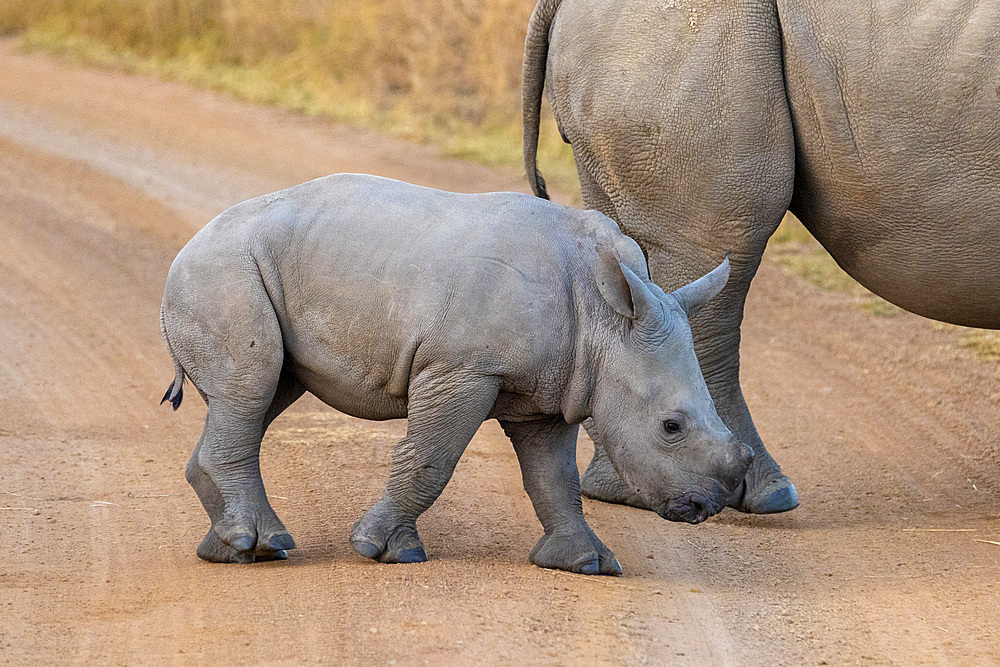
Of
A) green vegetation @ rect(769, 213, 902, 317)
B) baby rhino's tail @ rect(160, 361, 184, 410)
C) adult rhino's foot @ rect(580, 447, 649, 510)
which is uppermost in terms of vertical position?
baby rhino's tail @ rect(160, 361, 184, 410)

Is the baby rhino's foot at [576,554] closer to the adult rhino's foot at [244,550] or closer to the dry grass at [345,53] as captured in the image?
the adult rhino's foot at [244,550]

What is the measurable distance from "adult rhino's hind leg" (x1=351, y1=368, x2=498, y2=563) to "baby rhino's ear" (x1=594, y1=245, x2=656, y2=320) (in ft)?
1.54

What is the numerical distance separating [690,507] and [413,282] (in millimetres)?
1146

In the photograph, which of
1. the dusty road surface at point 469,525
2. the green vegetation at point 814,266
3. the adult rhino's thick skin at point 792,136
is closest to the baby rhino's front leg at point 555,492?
the dusty road surface at point 469,525

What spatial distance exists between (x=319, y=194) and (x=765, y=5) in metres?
1.82

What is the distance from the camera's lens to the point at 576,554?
4.76 metres

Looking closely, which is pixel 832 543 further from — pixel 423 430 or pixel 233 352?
pixel 233 352

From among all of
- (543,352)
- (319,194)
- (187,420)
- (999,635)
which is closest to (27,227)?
(187,420)

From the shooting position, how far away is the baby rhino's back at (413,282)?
177 inches

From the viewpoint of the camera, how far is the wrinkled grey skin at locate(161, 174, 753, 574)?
4457 mm

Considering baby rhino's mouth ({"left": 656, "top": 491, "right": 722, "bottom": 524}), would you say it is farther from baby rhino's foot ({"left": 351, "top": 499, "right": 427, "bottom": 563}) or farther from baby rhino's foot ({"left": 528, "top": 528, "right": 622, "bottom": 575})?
baby rhino's foot ({"left": 351, "top": 499, "right": 427, "bottom": 563})

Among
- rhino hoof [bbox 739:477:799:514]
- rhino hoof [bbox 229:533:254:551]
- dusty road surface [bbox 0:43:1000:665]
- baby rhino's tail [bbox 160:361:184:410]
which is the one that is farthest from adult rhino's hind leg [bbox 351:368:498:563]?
rhino hoof [bbox 739:477:799:514]

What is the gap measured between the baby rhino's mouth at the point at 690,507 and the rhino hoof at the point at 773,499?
4.20ft

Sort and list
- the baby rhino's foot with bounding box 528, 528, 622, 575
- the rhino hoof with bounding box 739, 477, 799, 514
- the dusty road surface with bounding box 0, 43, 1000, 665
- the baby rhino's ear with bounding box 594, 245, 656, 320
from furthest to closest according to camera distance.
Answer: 1. the rhino hoof with bounding box 739, 477, 799, 514
2. the baby rhino's foot with bounding box 528, 528, 622, 575
3. the baby rhino's ear with bounding box 594, 245, 656, 320
4. the dusty road surface with bounding box 0, 43, 1000, 665
